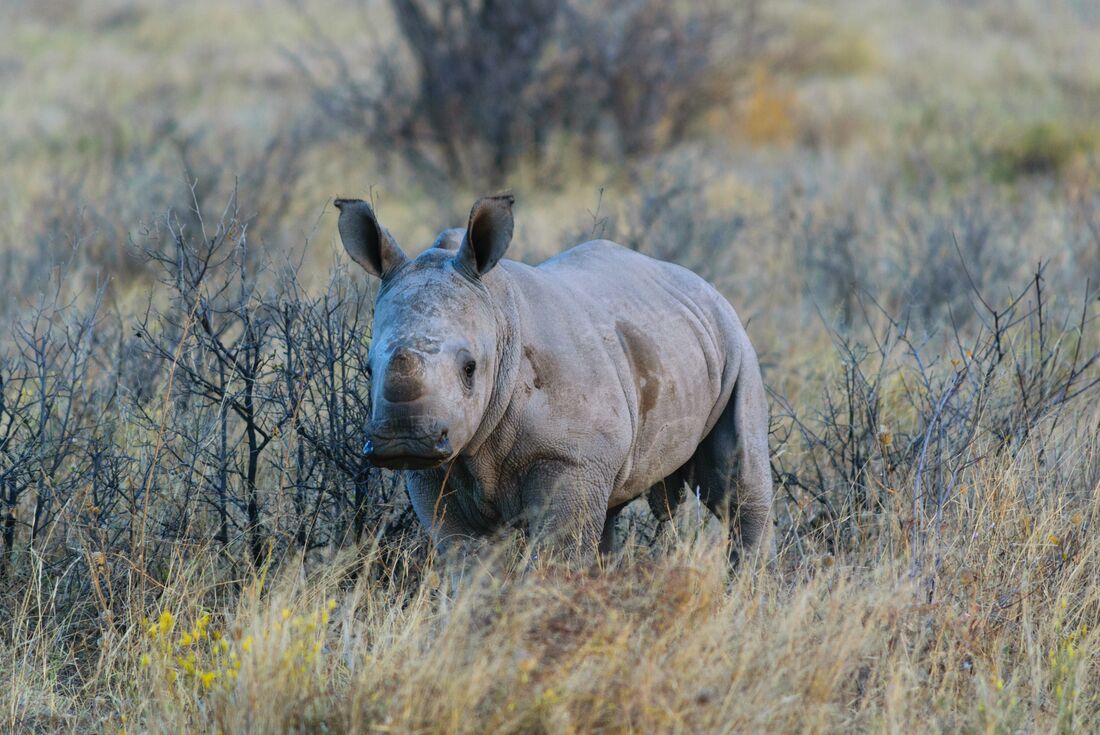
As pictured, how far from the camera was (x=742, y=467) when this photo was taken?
475 centimetres

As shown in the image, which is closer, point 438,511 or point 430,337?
point 430,337

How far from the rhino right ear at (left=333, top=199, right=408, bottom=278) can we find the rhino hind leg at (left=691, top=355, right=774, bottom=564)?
138 centimetres

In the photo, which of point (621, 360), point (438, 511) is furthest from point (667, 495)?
point (438, 511)

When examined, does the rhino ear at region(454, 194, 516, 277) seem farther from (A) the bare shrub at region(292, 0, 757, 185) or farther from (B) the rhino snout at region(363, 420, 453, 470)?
(A) the bare shrub at region(292, 0, 757, 185)

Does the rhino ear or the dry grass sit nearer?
the dry grass

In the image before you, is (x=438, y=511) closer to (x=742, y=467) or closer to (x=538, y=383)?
(x=538, y=383)

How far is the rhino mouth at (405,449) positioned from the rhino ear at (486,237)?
0.61 meters

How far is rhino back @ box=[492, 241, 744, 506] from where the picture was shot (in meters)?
4.05

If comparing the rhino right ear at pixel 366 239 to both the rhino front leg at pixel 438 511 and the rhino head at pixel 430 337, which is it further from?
the rhino front leg at pixel 438 511

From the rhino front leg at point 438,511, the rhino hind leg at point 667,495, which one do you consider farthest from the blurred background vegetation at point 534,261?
the rhino front leg at point 438,511

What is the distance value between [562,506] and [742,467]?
0.96 m

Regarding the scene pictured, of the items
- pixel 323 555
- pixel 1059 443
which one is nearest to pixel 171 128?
pixel 323 555

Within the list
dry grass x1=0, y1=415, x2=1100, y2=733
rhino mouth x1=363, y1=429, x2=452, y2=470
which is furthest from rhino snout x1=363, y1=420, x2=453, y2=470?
dry grass x1=0, y1=415, x2=1100, y2=733

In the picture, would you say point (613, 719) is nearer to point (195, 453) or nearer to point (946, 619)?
point (946, 619)
